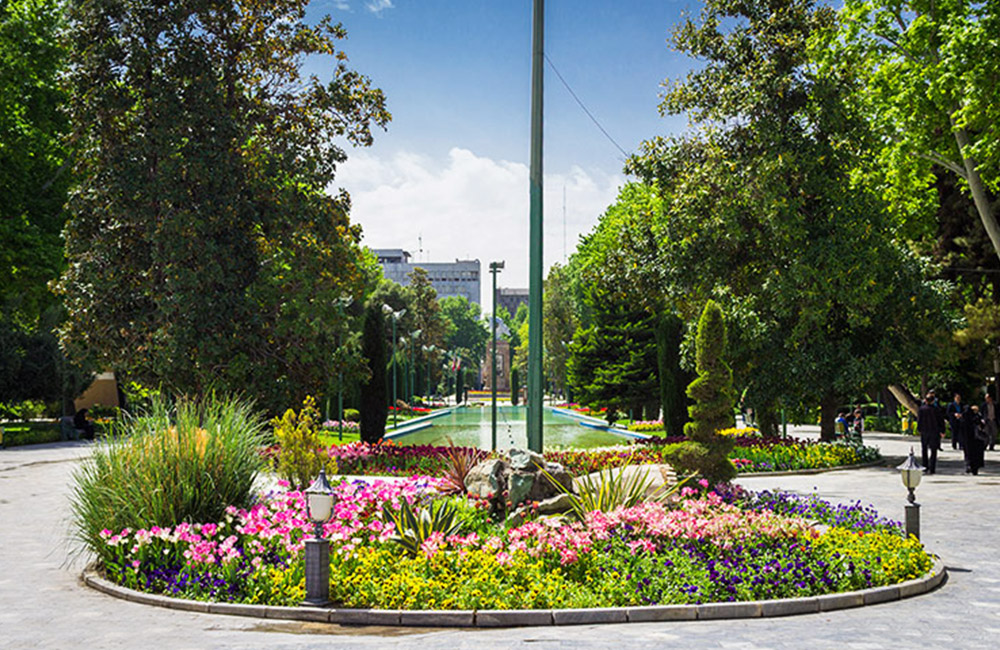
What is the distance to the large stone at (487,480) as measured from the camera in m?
11.8

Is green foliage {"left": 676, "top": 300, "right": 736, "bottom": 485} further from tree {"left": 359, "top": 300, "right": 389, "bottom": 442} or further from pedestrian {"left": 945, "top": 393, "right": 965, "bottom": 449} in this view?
pedestrian {"left": 945, "top": 393, "right": 965, "bottom": 449}

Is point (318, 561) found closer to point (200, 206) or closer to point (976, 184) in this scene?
point (200, 206)

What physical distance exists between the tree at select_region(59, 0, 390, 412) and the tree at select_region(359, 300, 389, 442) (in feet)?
8.07

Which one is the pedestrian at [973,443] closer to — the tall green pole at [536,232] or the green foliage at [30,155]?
the tall green pole at [536,232]

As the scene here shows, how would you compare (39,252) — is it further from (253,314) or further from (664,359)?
(664,359)

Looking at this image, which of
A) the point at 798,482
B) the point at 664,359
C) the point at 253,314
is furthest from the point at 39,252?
the point at 798,482

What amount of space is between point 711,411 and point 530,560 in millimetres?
4623

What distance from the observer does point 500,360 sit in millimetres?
193875

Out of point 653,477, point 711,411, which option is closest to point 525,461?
point 653,477

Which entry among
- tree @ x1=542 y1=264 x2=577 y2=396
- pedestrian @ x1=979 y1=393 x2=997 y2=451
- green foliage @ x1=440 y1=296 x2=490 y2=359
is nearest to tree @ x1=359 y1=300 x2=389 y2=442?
pedestrian @ x1=979 y1=393 x2=997 y2=451

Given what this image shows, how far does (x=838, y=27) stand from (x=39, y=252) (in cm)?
2771

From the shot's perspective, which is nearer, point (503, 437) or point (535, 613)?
point (535, 613)

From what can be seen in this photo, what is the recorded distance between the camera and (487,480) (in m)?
11.9

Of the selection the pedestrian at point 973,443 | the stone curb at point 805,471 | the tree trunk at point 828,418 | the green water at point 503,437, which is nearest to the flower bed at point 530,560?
the stone curb at point 805,471
